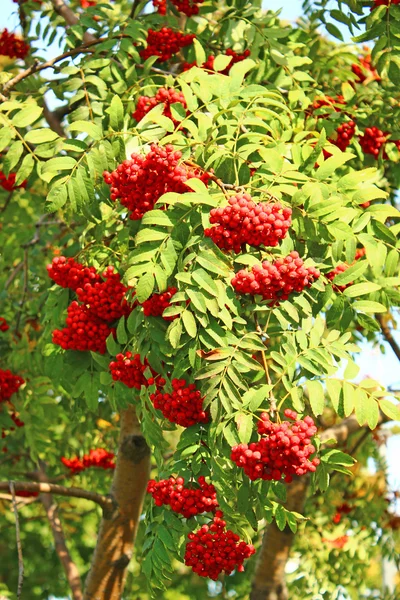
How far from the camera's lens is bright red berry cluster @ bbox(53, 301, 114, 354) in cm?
362

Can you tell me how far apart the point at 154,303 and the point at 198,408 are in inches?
16.1

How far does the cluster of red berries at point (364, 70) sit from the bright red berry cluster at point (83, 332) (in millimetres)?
2467

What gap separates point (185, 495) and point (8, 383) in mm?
2050

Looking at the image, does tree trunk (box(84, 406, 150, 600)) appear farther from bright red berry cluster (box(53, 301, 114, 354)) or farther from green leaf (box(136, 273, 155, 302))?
green leaf (box(136, 273, 155, 302))

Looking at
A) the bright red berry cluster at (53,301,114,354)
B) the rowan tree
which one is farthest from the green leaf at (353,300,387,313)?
the bright red berry cluster at (53,301,114,354)

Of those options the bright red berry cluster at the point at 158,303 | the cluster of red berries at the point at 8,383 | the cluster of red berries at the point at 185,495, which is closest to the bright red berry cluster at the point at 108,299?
the bright red berry cluster at the point at 158,303

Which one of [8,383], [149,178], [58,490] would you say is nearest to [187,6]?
[149,178]

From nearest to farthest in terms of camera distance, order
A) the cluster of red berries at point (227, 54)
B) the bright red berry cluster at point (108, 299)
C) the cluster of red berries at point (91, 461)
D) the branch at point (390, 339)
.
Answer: the bright red berry cluster at point (108, 299), the cluster of red berries at point (227, 54), the branch at point (390, 339), the cluster of red berries at point (91, 461)

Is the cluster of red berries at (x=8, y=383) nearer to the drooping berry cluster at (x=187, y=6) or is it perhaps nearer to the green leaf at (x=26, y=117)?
the green leaf at (x=26, y=117)

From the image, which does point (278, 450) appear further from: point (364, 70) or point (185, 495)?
point (364, 70)

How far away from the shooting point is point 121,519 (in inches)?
214

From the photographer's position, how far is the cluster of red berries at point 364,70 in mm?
5301

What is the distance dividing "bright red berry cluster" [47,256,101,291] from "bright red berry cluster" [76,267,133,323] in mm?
124

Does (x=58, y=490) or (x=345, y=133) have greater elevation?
Answer: (x=345, y=133)
